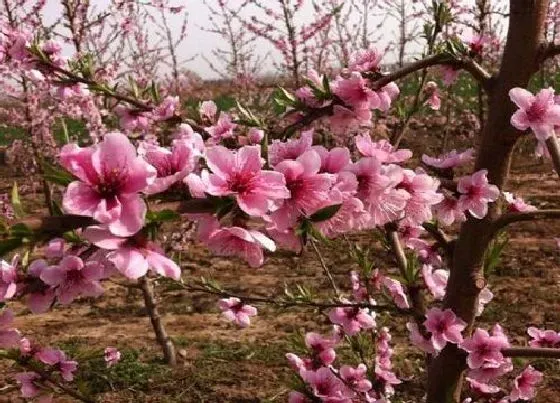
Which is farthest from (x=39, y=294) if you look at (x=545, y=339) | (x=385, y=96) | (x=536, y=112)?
(x=545, y=339)

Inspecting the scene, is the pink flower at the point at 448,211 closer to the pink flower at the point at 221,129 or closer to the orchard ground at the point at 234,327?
the pink flower at the point at 221,129

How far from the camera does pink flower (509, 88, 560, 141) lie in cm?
164

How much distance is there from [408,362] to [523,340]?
44.1 inches

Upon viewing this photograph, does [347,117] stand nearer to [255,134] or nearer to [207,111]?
[255,134]

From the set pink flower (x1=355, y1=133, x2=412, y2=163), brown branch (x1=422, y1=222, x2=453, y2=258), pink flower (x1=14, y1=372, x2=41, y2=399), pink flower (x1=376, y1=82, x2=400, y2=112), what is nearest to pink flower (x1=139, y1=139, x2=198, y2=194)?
pink flower (x1=355, y1=133, x2=412, y2=163)

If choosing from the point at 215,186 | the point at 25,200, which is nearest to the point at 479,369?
the point at 215,186

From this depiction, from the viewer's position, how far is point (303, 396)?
254 centimetres

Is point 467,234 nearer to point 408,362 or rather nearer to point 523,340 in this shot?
point 408,362

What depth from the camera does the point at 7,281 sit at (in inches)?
50.9

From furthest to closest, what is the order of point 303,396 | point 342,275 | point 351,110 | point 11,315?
point 342,275
point 303,396
point 351,110
point 11,315

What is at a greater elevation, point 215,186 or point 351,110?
point 351,110

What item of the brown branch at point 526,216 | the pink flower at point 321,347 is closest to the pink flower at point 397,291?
the pink flower at point 321,347

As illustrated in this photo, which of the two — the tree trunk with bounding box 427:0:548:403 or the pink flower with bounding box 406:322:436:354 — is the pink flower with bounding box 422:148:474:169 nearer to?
the tree trunk with bounding box 427:0:548:403

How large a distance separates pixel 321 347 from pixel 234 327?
123 inches
